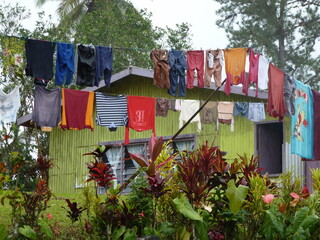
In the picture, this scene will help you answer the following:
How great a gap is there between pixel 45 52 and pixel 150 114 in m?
3.25

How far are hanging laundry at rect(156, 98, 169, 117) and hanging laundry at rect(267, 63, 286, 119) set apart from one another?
8.29 ft

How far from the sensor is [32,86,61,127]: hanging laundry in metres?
13.7

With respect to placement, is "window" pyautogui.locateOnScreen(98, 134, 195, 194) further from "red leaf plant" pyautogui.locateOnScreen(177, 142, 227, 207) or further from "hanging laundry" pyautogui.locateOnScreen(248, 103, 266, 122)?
"red leaf plant" pyautogui.locateOnScreen(177, 142, 227, 207)

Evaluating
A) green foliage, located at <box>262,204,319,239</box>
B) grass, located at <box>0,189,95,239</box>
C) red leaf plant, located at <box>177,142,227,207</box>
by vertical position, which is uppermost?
red leaf plant, located at <box>177,142,227,207</box>

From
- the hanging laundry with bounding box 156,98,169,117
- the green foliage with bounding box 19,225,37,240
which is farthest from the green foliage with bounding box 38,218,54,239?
the hanging laundry with bounding box 156,98,169,117

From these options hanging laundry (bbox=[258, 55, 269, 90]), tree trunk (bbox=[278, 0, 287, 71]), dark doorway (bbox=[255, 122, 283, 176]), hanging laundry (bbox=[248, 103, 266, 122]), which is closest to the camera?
hanging laundry (bbox=[258, 55, 269, 90])

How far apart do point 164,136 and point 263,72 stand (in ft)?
13.2

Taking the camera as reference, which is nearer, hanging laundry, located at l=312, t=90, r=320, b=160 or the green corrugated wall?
hanging laundry, located at l=312, t=90, r=320, b=160

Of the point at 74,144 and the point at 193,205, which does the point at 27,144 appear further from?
the point at 193,205

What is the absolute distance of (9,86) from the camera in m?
24.7

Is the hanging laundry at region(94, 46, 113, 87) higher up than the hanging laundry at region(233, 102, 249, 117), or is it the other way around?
the hanging laundry at region(94, 46, 113, 87)

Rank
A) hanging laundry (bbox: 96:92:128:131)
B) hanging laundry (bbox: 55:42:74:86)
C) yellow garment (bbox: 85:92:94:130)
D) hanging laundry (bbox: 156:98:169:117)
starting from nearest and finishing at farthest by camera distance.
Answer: hanging laundry (bbox: 55:42:74:86), yellow garment (bbox: 85:92:94:130), hanging laundry (bbox: 96:92:128:131), hanging laundry (bbox: 156:98:169:117)

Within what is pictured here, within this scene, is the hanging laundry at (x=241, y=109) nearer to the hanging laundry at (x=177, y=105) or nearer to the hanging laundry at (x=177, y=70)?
the hanging laundry at (x=177, y=105)

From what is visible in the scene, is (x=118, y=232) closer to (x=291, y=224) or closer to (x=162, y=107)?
(x=291, y=224)
